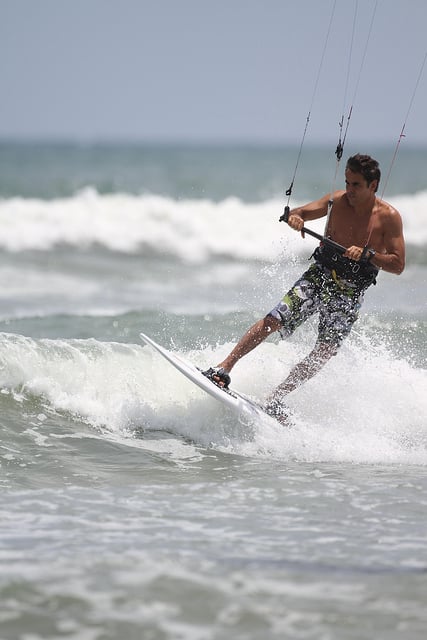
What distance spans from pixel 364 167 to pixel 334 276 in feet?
2.76

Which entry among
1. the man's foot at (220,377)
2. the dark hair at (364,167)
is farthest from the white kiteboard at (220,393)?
the dark hair at (364,167)

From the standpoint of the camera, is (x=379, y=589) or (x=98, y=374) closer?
(x=379, y=589)

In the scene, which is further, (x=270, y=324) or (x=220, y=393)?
(x=270, y=324)

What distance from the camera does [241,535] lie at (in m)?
4.47

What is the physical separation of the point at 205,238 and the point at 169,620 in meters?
18.1

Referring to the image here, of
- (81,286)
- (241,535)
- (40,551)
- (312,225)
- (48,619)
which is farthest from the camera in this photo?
(312,225)

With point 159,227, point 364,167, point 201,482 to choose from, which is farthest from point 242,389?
point 159,227

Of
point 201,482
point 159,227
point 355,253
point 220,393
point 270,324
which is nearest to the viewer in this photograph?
point 201,482

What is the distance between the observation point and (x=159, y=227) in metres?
22.2

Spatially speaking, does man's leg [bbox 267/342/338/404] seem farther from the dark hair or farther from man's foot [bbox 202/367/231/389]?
the dark hair

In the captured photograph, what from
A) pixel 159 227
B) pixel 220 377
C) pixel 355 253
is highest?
pixel 159 227

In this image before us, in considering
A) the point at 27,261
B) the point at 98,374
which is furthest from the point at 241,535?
the point at 27,261

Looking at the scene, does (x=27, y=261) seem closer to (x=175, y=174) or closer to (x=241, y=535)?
(x=241, y=535)

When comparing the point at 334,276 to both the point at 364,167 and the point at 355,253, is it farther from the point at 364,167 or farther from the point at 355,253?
the point at 364,167
